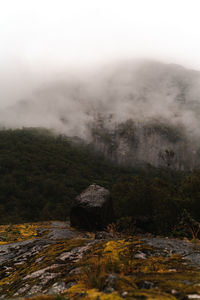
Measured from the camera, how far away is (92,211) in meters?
20.1

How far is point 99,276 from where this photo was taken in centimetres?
395

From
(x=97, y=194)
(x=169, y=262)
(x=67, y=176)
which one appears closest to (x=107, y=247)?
(x=169, y=262)

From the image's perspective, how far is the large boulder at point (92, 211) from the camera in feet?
65.7

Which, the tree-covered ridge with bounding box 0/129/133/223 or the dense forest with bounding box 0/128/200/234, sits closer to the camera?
the dense forest with bounding box 0/128/200/234

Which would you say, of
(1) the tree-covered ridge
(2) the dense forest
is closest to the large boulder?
(2) the dense forest

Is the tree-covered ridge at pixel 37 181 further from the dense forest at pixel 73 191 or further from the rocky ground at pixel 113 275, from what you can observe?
the rocky ground at pixel 113 275

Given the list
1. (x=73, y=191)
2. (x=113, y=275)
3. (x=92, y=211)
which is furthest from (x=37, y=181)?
(x=113, y=275)

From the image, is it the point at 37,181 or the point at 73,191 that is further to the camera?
the point at 37,181

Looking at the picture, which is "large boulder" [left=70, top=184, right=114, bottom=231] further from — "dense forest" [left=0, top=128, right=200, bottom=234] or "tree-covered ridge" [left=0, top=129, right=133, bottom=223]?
"tree-covered ridge" [left=0, top=129, right=133, bottom=223]

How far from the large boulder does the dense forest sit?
1.83 metres

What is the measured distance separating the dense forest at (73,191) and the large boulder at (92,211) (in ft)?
6.02

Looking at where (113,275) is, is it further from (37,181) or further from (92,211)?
(37,181)

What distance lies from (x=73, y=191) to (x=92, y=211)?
11554 centimetres

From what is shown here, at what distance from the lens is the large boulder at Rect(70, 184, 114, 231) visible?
20.0 m
